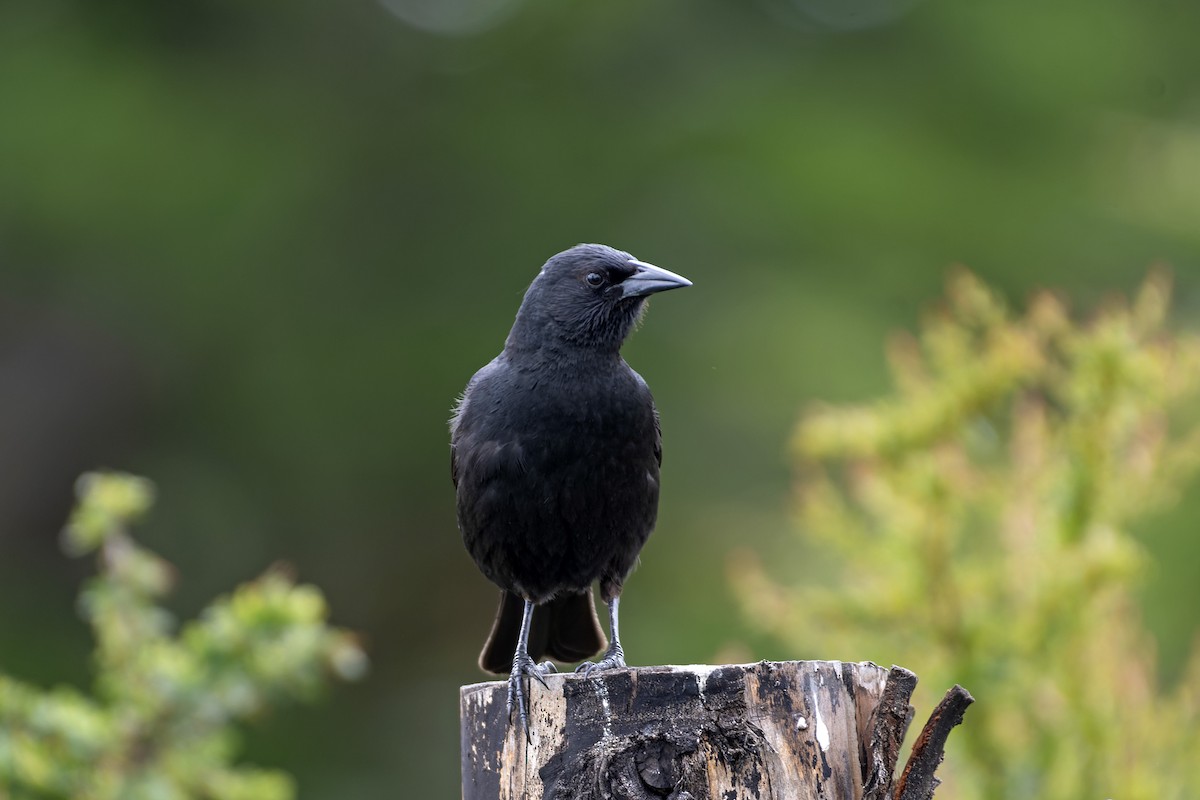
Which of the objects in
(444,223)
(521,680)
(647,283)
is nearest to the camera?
(521,680)

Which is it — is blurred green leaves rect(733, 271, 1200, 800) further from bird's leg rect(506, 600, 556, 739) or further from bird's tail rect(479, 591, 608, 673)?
bird's leg rect(506, 600, 556, 739)

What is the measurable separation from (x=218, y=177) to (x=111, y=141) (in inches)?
29.8

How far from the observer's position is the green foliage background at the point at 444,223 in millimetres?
10375

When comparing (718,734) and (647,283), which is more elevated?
(647,283)

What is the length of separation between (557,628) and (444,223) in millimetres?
6026

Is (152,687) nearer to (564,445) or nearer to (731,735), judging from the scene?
(564,445)

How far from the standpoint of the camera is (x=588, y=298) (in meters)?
4.93

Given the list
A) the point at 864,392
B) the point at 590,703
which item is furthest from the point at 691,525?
the point at 590,703

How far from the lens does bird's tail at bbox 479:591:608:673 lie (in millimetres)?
5211

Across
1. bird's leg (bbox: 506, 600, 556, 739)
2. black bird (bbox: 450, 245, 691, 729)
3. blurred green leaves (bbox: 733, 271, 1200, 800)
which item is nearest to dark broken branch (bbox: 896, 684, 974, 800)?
bird's leg (bbox: 506, 600, 556, 739)

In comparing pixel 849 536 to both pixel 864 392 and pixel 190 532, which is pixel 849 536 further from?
pixel 190 532

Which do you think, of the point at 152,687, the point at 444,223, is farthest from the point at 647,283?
the point at 444,223

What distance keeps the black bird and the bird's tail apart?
126 mm

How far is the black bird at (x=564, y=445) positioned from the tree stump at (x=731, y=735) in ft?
3.28
